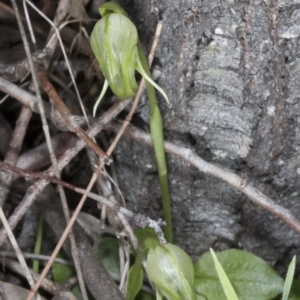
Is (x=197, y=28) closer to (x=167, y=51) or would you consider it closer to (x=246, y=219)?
(x=167, y=51)

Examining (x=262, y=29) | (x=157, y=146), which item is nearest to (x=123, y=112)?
(x=157, y=146)

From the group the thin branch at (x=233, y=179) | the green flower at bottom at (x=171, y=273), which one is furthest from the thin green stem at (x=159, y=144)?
the green flower at bottom at (x=171, y=273)

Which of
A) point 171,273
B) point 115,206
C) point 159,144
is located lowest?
point 171,273

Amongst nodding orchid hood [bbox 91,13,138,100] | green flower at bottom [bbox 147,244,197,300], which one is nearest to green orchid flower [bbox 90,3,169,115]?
nodding orchid hood [bbox 91,13,138,100]

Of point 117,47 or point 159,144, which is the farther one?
point 159,144

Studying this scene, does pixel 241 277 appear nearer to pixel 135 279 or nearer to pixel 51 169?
pixel 135 279

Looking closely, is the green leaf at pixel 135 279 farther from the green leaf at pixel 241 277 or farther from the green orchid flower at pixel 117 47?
the green orchid flower at pixel 117 47

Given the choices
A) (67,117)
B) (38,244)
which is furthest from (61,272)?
(67,117)
